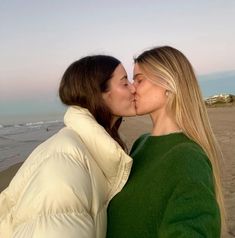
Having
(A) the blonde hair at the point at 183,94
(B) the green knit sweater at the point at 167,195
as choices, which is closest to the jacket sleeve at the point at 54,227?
(B) the green knit sweater at the point at 167,195

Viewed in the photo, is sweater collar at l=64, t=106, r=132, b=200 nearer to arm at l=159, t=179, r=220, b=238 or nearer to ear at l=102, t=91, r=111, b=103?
ear at l=102, t=91, r=111, b=103

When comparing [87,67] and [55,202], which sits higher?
[87,67]

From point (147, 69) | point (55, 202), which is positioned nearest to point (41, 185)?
point (55, 202)

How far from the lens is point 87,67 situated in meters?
2.75

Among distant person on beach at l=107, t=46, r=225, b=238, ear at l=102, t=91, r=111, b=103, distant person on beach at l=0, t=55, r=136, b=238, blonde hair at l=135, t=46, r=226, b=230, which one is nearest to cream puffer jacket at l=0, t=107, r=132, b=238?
distant person on beach at l=0, t=55, r=136, b=238

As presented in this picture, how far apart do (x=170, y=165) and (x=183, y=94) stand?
0.49 m

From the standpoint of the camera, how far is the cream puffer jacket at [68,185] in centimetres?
198

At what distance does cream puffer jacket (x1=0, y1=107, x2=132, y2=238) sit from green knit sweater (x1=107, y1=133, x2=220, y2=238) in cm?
10

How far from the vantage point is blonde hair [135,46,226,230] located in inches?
92.8

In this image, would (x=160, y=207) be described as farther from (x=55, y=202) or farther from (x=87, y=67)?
(x=87, y=67)

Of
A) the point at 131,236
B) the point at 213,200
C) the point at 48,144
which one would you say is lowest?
the point at 131,236

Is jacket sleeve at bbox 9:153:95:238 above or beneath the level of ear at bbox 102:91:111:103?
beneath

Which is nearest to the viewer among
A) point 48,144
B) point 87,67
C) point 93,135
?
point 48,144

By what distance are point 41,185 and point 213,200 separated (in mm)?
780
